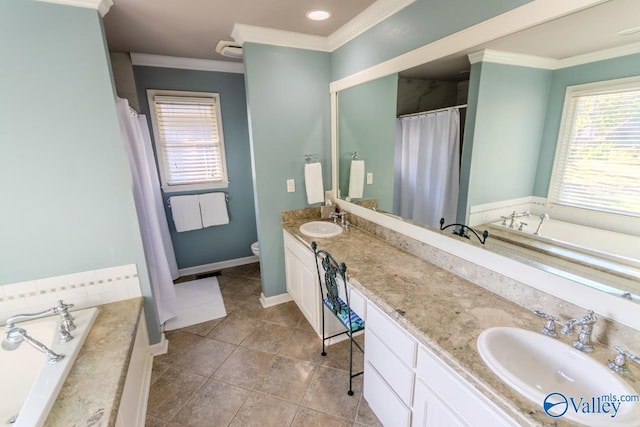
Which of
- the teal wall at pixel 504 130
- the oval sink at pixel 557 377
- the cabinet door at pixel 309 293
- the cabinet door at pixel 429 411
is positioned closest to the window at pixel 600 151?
the teal wall at pixel 504 130

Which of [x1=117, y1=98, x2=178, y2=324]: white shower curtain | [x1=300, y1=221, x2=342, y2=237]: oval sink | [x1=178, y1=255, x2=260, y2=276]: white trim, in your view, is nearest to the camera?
[x1=117, y1=98, x2=178, y2=324]: white shower curtain

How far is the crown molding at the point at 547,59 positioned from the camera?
0.98 m

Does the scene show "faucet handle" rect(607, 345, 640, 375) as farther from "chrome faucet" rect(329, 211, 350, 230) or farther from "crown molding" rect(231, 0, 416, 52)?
"crown molding" rect(231, 0, 416, 52)

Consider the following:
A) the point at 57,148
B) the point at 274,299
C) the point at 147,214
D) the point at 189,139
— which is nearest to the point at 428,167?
the point at 274,299

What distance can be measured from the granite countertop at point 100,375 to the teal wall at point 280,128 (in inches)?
50.9

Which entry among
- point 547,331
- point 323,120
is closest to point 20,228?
point 323,120

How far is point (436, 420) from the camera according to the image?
1162 millimetres

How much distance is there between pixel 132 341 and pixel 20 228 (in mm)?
1015

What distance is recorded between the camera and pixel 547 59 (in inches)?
47.3

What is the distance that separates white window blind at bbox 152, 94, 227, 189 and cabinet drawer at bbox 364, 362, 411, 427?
290cm

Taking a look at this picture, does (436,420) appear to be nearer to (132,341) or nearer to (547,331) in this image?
(547,331)

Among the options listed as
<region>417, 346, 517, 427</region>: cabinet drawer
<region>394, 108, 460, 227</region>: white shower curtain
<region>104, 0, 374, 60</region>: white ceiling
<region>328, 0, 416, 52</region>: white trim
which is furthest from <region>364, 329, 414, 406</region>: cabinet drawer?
<region>104, 0, 374, 60</region>: white ceiling

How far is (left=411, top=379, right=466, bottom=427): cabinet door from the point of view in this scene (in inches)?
42.9

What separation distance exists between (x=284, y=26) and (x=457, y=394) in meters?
2.66
